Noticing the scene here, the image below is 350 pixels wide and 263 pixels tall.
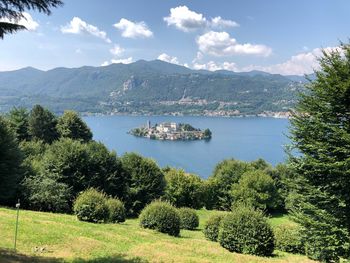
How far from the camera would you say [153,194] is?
40.9 metres

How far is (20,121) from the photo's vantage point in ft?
170

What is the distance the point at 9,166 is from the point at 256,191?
109 feet

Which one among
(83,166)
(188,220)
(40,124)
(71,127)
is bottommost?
(188,220)

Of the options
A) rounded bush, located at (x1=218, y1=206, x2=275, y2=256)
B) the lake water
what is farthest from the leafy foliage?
the lake water

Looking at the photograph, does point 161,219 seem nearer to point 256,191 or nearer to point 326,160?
point 326,160

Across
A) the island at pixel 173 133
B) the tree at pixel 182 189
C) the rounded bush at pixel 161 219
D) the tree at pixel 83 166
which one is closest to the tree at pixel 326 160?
the rounded bush at pixel 161 219

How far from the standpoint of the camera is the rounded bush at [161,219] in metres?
21.3

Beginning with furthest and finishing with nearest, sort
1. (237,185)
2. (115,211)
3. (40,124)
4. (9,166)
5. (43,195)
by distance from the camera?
(40,124) → (237,185) → (9,166) → (43,195) → (115,211)

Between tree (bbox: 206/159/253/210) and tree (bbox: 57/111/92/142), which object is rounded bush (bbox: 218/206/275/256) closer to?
tree (bbox: 206/159/253/210)

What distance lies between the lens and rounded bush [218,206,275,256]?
17969mm

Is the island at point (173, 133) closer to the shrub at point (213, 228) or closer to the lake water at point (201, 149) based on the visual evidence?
the lake water at point (201, 149)

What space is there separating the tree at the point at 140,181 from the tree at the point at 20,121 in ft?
63.3

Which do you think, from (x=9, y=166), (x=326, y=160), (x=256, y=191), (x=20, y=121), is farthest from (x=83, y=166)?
(x=326, y=160)

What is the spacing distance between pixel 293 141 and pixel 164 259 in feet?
25.0
